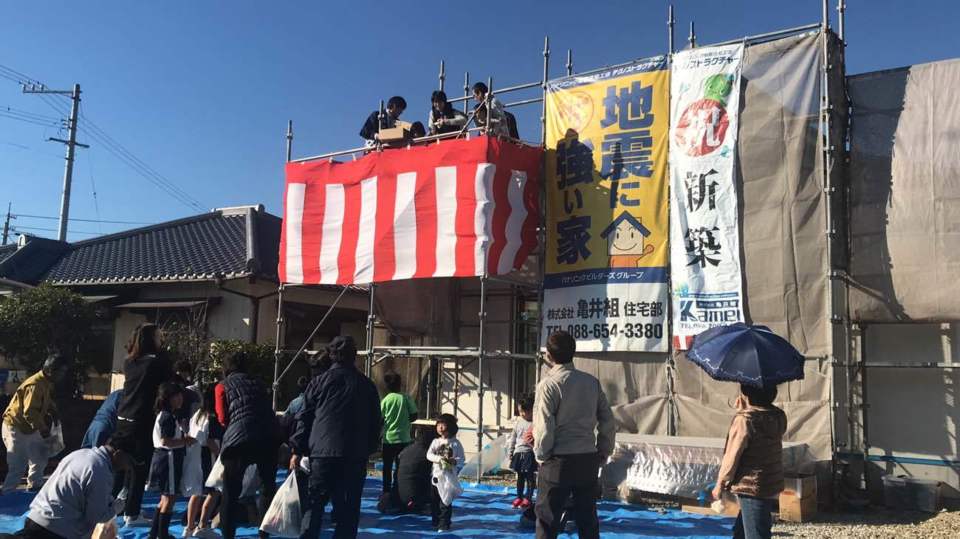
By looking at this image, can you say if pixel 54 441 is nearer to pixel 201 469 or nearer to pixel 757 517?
pixel 201 469

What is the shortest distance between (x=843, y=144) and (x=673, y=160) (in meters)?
2.13

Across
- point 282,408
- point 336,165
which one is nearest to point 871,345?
point 336,165

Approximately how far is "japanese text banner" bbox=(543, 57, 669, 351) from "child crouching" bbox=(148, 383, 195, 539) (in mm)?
5814

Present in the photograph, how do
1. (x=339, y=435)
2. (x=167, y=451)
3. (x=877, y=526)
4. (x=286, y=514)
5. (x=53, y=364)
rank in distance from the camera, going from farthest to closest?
1. (x=53, y=364)
2. (x=877, y=526)
3. (x=167, y=451)
4. (x=286, y=514)
5. (x=339, y=435)

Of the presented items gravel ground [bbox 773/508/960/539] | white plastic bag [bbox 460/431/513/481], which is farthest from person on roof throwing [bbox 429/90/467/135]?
gravel ground [bbox 773/508/960/539]

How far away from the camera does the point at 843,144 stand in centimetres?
949

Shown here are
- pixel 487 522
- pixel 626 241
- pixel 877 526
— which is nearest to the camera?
pixel 877 526

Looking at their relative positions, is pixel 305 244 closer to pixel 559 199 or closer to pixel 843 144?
pixel 559 199

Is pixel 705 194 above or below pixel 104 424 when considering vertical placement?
above

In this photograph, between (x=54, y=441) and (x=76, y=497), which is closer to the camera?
(x=76, y=497)

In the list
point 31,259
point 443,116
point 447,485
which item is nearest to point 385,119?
point 443,116

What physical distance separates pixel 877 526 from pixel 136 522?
749cm

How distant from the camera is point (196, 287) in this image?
585 inches

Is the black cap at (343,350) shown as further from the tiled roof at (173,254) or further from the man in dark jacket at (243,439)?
the tiled roof at (173,254)
